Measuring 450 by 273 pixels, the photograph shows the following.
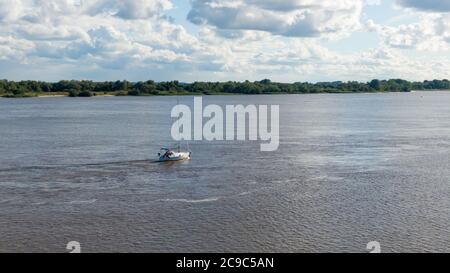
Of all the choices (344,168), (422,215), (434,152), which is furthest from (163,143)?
(422,215)

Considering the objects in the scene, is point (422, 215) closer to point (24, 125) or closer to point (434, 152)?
point (434, 152)

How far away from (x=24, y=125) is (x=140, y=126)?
23609 millimetres

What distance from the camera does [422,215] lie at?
41.5m

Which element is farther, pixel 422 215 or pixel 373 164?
pixel 373 164

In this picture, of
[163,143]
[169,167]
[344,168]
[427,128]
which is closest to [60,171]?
[169,167]

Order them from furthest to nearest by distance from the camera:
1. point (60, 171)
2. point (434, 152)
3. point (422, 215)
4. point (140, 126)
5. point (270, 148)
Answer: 1. point (140, 126)
2. point (270, 148)
3. point (434, 152)
4. point (60, 171)
5. point (422, 215)
